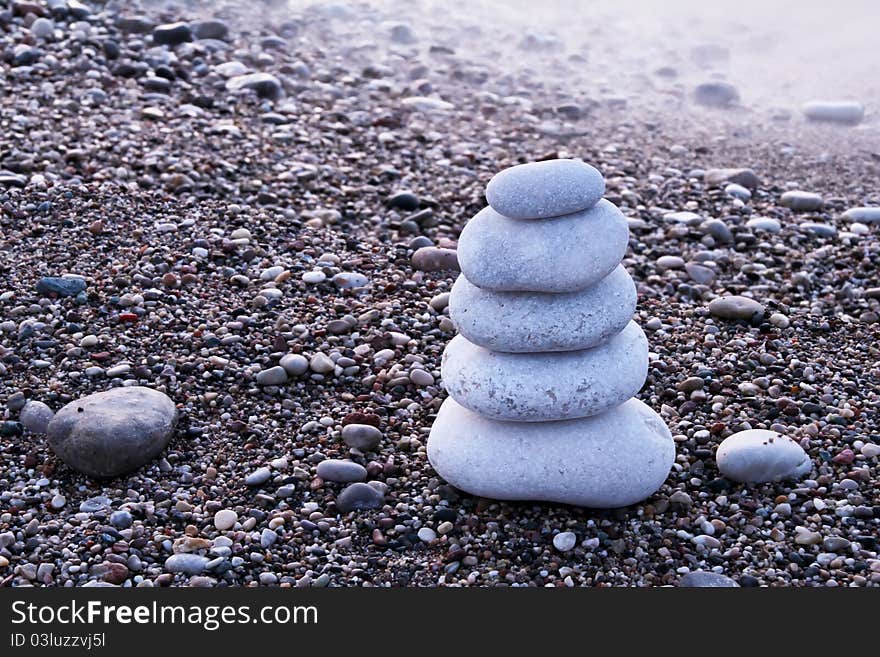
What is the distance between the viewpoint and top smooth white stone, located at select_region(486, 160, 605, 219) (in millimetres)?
3963

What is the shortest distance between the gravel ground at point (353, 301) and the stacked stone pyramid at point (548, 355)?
0.61 feet

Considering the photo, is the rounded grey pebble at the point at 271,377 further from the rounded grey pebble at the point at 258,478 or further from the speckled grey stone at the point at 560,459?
the speckled grey stone at the point at 560,459

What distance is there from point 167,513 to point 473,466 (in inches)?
46.8

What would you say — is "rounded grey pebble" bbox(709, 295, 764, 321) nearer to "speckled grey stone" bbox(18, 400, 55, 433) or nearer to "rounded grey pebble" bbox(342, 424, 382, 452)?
"rounded grey pebble" bbox(342, 424, 382, 452)

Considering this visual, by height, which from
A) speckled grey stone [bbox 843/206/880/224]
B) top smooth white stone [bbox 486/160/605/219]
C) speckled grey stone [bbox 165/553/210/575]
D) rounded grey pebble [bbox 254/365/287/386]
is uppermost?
top smooth white stone [bbox 486/160/605/219]

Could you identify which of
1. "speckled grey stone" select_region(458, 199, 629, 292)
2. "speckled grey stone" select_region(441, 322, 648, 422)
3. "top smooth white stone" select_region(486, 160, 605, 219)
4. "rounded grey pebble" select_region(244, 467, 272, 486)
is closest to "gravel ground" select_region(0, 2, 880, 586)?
"rounded grey pebble" select_region(244, 467, 272, 486)

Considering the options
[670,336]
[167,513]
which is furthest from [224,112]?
[167,513]

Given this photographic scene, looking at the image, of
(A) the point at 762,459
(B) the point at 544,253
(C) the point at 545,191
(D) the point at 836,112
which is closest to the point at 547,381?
(B) the point at 544,253

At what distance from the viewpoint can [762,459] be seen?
446 cm

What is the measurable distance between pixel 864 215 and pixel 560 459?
399 centimetres

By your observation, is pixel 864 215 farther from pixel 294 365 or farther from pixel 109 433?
pixel 109 433

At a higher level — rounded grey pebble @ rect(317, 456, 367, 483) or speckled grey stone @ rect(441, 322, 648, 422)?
speckled grey stone @ rect(441, 322, 648, 422)

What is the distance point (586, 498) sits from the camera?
421 centimetres

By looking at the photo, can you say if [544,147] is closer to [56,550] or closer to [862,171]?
[862,171]
